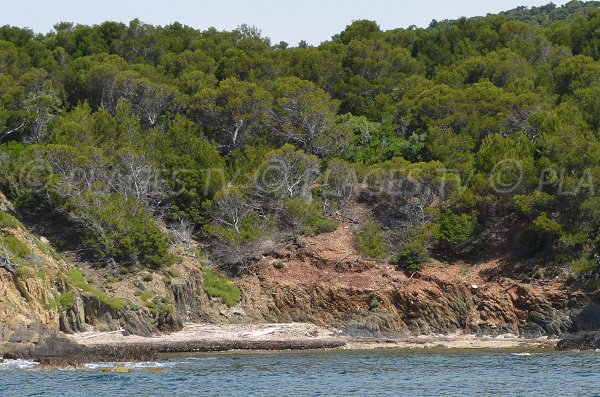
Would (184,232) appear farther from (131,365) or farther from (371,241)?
(131,365)

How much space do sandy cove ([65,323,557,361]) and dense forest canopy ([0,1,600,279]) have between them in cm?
462

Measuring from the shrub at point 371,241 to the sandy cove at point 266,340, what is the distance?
5.05m

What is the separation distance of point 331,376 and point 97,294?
48.6 ft

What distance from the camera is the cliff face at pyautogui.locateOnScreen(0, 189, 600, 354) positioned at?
171 ft

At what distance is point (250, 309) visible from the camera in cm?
5725

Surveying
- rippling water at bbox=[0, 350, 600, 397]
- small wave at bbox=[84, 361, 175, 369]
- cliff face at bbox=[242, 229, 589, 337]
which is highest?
cliff face at bbox=[242, 229, 589, 337]

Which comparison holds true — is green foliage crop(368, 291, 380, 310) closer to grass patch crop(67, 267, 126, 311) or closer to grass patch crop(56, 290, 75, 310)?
grass patch crop(67, 267, 126, 311)

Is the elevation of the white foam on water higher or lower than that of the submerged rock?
higher

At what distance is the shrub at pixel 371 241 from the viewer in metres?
58.7

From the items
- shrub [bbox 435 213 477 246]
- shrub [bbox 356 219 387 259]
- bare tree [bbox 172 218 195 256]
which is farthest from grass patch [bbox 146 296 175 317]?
shrub [bbox 435 213 477 246]

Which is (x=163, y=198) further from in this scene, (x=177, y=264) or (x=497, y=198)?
(x=497, y=198)

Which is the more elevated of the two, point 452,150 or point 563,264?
point 452,150

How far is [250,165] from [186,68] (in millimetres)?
17470

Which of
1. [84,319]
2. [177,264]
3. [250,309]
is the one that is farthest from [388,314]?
[84,319]
